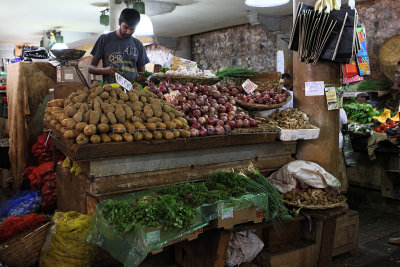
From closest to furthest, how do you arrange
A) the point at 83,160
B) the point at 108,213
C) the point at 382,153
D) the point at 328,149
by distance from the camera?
the point at 108,213, the point at 83,160, the point at 328,149, the point at 382,153

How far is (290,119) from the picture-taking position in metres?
4.09

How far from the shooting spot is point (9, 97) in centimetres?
631

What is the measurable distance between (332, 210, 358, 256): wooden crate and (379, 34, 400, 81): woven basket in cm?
505

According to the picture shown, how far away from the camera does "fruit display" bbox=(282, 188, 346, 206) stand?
3482mm

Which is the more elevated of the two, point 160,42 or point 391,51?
point 160,42

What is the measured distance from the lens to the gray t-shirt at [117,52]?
494cm

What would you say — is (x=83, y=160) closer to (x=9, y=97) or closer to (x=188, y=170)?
(x=188, y=170)

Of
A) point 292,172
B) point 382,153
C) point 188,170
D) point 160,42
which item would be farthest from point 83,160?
point 160,42

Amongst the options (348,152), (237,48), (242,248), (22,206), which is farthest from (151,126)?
(237,48)

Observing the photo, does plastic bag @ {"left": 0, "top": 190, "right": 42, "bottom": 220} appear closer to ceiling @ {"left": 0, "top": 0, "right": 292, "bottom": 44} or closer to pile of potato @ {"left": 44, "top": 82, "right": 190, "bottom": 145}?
pile of potato @ {"left": 44, "top": 82, "right": 190, "bottom": 145}

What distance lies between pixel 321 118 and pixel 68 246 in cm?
289

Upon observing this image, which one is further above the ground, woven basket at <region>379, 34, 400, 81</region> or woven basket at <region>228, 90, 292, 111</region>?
woven basket at <region>379, 34, 400, 81</region>

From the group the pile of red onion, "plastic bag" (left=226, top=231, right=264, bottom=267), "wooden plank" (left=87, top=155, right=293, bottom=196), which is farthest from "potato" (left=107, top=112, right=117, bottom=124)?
the pile of red onion

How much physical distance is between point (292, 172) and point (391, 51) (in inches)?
220
